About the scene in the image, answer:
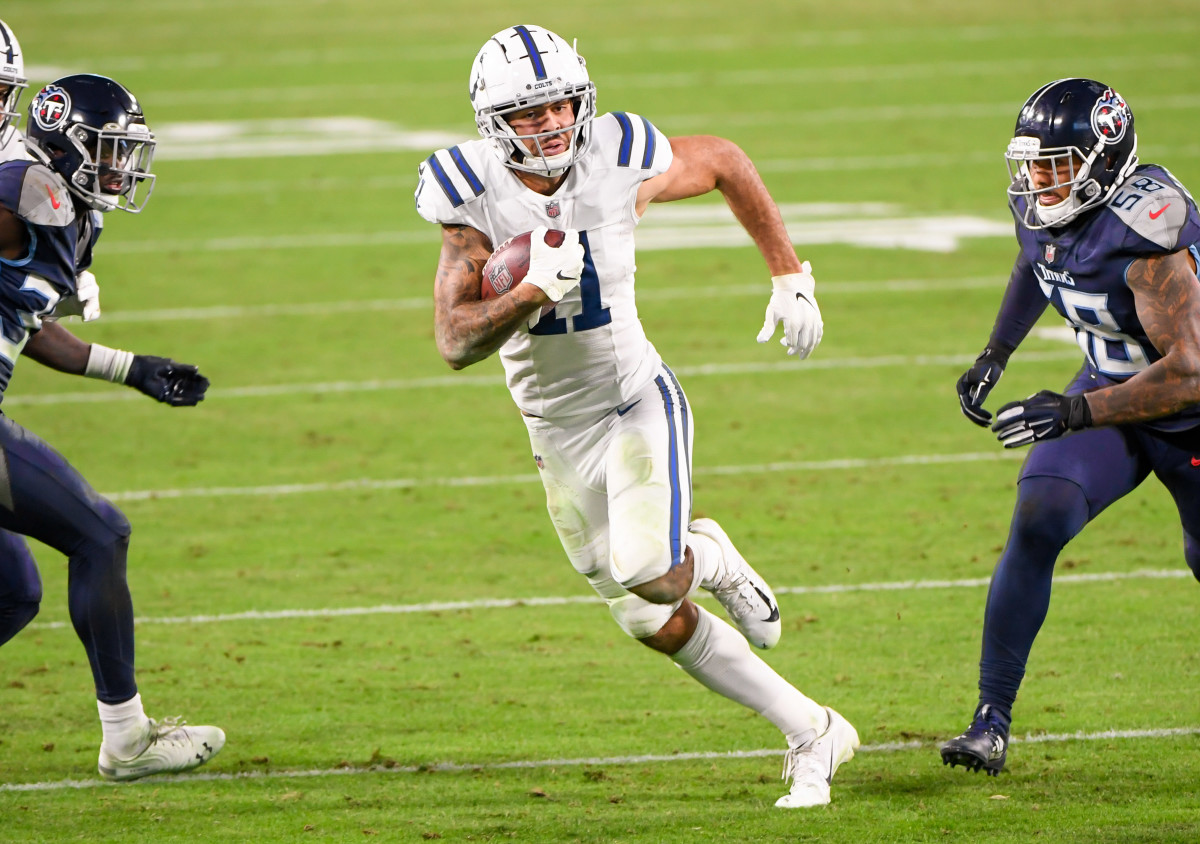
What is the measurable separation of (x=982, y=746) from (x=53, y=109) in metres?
2.93

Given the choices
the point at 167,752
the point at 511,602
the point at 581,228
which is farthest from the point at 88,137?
the point at 511,602

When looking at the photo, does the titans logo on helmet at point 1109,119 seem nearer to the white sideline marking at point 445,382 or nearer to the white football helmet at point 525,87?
the white football helmet at point 525,87

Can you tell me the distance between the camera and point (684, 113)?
48.5 feet

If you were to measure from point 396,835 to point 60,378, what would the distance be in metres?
5.80

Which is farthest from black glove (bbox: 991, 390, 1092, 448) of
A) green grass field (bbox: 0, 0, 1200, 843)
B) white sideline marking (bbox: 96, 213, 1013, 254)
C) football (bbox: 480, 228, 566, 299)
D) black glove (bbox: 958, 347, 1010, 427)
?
white sideline marking (bbox: 96, 213, 1013, 254)

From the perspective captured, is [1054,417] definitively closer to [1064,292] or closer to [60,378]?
[1064,292]

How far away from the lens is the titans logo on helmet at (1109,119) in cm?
407

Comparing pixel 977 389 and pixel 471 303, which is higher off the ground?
pixel 471 303

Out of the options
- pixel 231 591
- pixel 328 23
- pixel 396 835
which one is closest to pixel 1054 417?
pixel 396 835

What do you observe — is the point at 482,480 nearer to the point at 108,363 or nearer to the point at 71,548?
the point at 108,363

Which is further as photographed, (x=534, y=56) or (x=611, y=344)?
(x=611, y=344)

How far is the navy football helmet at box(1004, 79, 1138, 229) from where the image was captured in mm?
4047

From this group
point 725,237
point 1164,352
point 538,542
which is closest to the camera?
point 1164,352

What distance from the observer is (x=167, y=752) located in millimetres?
4414
